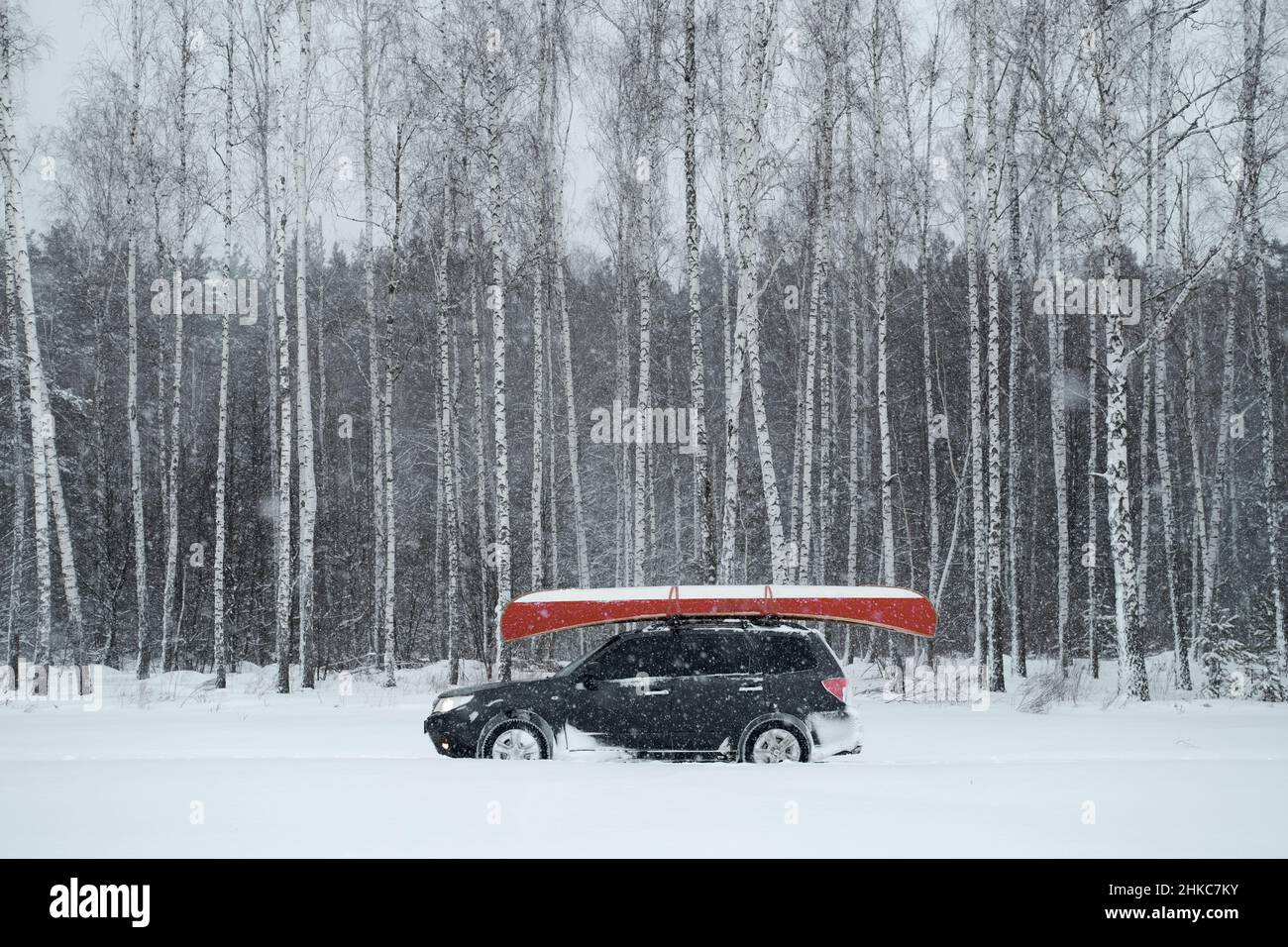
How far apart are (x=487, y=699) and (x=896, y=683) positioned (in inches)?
446

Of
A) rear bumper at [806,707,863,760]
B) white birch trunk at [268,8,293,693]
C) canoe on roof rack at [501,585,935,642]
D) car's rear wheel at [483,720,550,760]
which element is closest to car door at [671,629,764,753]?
rear bumper at [806,707,863,760]

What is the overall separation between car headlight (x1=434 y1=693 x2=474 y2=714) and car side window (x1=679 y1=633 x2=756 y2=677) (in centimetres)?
228

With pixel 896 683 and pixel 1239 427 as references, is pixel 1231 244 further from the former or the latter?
pixel 1239 427

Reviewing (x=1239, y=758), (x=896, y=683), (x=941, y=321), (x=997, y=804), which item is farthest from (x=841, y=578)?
(x=997, y=804)

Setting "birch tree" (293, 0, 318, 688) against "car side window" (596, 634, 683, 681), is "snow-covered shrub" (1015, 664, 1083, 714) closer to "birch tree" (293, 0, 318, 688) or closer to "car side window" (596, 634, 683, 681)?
"car side window" (596, 634, 683, 681)

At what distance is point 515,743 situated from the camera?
10836mm

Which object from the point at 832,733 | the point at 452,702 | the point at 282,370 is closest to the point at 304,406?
the point at 282,370

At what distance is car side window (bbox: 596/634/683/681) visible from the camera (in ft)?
36.5

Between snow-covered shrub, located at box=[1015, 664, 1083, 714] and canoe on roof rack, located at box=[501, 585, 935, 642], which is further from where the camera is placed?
snow-covered shrub, located at box=[1015, 664, 1083, 714]

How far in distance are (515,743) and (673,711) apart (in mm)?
1670

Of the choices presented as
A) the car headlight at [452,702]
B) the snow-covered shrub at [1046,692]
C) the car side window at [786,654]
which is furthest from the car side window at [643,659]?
the snow-covered shrub at [1046,692]

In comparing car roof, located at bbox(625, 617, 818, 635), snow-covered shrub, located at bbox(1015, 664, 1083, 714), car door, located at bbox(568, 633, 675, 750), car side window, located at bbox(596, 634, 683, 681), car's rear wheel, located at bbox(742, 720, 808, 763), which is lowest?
snow-covered shrub, located at bbox(1015, 664, 1083, 714)

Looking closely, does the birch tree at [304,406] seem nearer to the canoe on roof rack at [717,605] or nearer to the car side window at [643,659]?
the canoe on roof rack at [717,605]

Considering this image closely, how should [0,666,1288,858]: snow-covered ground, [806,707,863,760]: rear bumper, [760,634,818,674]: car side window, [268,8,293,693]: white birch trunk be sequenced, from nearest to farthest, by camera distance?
[0,666,1288,858]: snow-covered ground → [806,707,863,760]: rear bumper → [760,634,818,674]: car side window → [268,8,293,693]: white birch trunk
